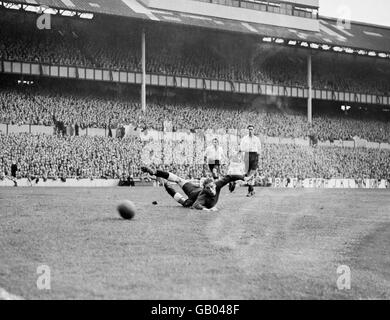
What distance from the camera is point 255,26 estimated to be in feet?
196

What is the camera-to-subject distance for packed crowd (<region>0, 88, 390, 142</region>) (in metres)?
44.3

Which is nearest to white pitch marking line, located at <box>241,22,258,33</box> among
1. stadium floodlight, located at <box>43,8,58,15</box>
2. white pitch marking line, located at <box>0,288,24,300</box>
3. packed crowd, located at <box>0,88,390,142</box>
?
packed crowd, located at <box>0,88,390,142</box>

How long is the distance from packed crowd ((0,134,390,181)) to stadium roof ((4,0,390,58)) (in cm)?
1107

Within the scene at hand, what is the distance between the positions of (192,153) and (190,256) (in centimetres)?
3619

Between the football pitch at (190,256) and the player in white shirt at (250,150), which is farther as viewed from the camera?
the player in white shirt at (250,150)

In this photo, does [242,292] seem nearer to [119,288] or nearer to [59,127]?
[119,288]

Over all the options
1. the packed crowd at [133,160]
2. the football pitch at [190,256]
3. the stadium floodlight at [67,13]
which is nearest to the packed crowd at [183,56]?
the stadium floodlight at [67,13]

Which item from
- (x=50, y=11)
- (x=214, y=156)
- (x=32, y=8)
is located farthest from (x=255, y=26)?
(x=214, y=156)

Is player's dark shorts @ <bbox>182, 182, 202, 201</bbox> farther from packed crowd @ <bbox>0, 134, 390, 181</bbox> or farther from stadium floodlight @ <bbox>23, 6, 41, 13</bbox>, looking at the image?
stadium floodlight @ <bbox>23, 6, 41, 13</bbox>

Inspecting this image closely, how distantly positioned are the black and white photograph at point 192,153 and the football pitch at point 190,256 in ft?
0.13

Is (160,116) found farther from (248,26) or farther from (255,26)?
(255,26)

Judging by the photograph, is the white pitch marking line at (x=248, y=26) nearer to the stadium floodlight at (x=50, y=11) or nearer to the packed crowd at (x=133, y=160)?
the packed crowd at (x=133, y=160)

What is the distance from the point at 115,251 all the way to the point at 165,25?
150ft

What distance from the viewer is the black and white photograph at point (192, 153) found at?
7.38 meters
